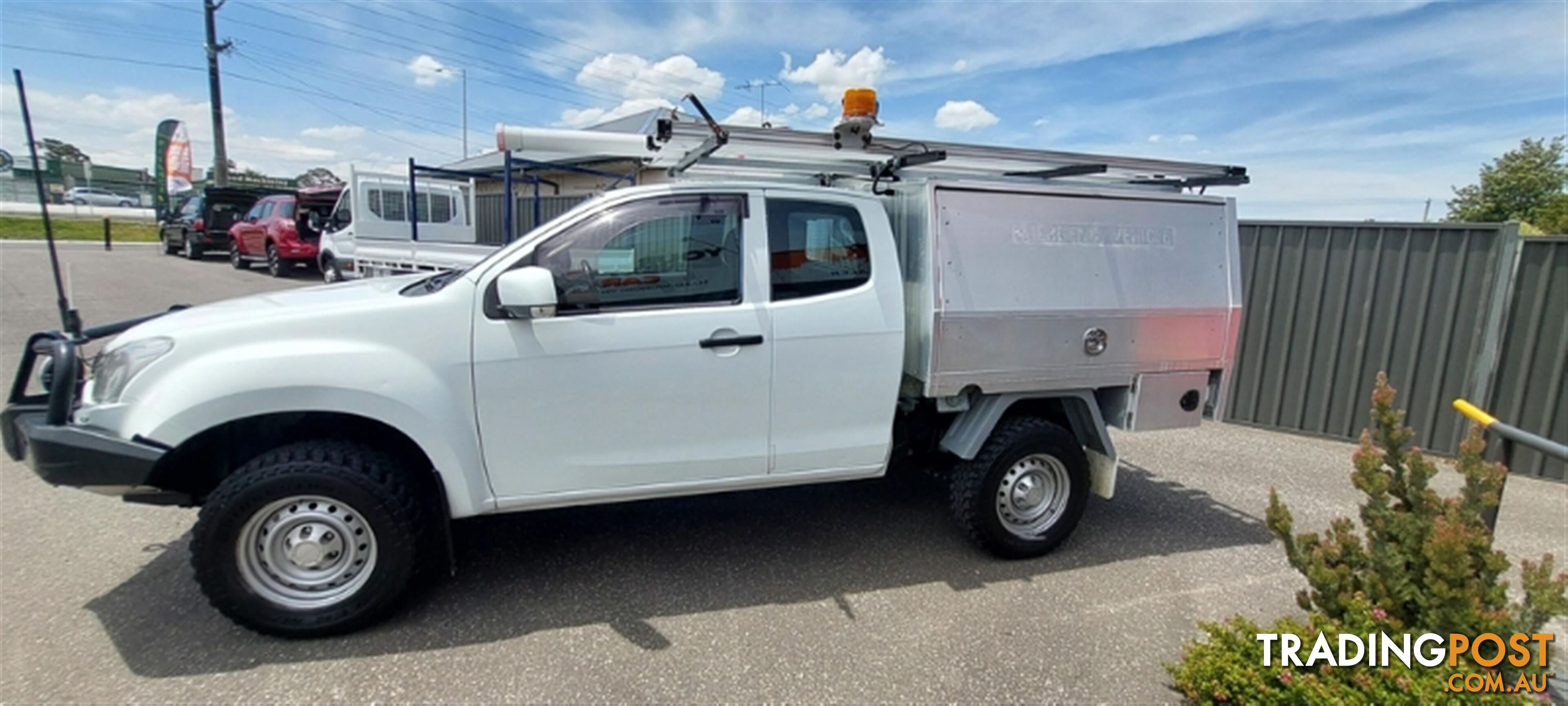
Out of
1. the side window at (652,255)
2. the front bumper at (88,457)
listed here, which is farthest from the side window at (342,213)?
the side window at (652,255)

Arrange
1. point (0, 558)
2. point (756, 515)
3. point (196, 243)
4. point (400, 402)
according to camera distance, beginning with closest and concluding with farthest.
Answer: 1. point (400, 402)
2. point (0, 558)
3. point (756, 515)
4. point (196, 243)

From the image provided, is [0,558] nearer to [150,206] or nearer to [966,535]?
[966,535]

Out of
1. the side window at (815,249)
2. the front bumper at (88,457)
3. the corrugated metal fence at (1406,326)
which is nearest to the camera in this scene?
the front bumper at (88,457)

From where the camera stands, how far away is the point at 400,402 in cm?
284

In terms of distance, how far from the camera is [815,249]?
344 centimetres

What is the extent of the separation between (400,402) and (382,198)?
12160mm

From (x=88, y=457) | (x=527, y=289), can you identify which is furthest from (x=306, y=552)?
(x=527, y=289)

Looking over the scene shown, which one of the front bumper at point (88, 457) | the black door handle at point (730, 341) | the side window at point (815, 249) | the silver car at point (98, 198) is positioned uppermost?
the silver car at point (98, 198)

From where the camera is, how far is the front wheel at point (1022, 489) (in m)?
3.74

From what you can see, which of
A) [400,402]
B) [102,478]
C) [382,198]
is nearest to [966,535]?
[400,402]

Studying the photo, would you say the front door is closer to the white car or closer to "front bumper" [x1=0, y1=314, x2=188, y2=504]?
the white car

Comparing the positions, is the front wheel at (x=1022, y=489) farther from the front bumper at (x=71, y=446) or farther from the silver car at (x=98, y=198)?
the silver car at (x=98, y=198)

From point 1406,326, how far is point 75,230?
122 ft

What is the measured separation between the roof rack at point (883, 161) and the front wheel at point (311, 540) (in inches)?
75.1
